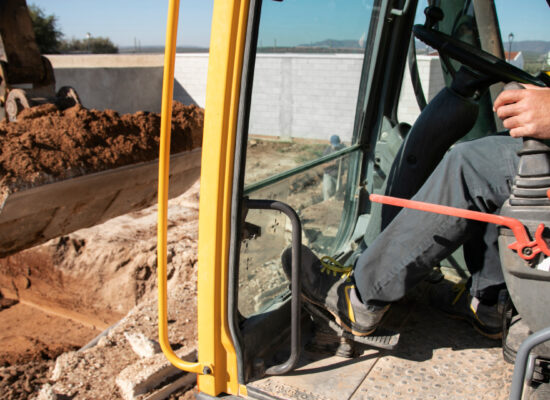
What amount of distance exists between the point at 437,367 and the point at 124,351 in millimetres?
2248

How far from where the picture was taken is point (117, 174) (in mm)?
3939

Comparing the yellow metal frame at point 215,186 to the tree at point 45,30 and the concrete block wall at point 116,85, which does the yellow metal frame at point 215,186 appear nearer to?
the concrete block wall at point 116,85

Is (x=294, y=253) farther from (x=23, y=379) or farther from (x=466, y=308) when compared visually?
(x=23, y=379)

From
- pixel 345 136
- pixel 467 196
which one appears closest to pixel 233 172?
pixel 467 196

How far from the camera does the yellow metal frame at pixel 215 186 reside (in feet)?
4.17

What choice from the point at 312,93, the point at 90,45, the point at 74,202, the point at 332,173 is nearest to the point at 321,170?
the point at 332,173

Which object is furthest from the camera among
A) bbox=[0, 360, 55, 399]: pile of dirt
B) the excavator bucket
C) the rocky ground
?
the excavator bucket

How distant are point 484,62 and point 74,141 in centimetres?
304

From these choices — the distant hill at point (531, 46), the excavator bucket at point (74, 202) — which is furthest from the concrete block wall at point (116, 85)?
the distant hill at point (531, 46)

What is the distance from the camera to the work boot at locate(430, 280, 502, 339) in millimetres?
1767

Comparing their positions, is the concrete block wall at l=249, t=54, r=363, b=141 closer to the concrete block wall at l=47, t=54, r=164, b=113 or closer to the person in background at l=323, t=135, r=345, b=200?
the person in background at l=323, t=135, r=345, b=200

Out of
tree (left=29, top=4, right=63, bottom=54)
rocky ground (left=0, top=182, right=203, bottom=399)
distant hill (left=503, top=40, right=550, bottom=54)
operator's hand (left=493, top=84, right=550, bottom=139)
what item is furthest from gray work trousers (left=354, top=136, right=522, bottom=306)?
tree (left=29, top=4, right=63, bottom=54)

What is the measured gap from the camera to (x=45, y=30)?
3006 centimetres

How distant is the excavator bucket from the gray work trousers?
2642 millimetres
